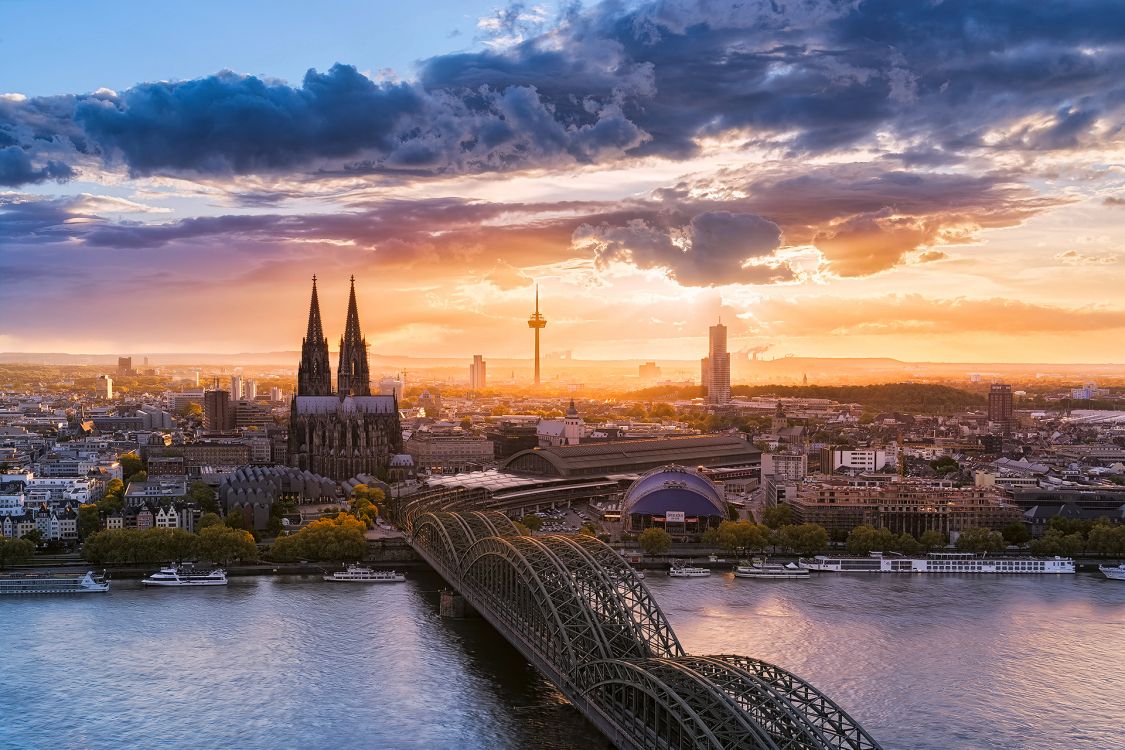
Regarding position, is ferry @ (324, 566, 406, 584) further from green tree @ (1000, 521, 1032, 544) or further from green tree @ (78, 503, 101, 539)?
green tree @ (1000, 521, 1032, 544)

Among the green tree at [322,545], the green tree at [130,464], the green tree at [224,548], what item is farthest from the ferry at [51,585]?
the green tree at [130,464]

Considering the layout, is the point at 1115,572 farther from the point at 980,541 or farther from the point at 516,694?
the point at 516,694

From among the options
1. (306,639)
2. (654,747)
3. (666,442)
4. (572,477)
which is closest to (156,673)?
(306,639)

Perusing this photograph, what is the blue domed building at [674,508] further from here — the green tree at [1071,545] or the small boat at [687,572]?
the green tree at [1071,545]

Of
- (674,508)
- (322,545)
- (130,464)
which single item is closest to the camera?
(322,545)

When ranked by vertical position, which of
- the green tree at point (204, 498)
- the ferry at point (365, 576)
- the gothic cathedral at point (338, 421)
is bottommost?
the ferry at point (365, 576)

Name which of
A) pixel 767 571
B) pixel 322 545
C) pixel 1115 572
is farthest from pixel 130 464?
pixel 1115 572
